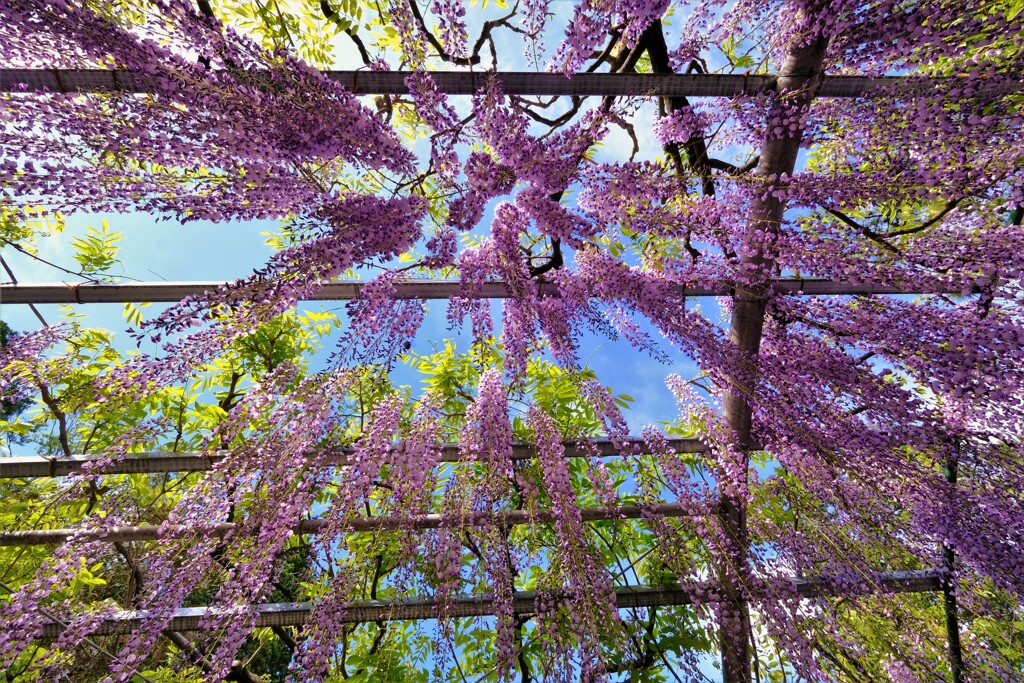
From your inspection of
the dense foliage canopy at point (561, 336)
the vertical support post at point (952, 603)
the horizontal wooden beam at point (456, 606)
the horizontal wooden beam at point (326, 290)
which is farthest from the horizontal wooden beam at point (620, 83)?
the horizontal wooden beam at point (456, 606)

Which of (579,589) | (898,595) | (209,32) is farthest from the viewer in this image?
(898,595)

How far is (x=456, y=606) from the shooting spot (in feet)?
6.34

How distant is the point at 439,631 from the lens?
174 centimetres

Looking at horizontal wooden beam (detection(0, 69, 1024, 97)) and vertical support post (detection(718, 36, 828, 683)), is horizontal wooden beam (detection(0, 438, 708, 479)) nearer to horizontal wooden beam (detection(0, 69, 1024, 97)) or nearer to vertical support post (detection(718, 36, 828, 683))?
vertical support post (detection(718, 36, 828, 683))

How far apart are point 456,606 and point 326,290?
5.07 feet

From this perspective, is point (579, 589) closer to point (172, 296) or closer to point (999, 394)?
point (999, 394)

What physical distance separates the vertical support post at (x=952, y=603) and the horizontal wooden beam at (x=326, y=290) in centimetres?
87

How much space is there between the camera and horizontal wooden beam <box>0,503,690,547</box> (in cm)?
188

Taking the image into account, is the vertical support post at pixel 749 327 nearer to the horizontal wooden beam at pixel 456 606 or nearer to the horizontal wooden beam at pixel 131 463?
the horizontal wooden beam at pixel 456 606

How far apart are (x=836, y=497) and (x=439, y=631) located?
1.78 meters

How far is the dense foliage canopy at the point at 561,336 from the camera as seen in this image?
1366 mm

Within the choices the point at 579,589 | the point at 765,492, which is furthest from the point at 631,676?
the point at 765,492

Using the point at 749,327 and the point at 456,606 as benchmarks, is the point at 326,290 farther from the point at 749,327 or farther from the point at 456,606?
the point at 749,327

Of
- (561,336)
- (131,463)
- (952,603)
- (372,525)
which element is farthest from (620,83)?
(952,603)
